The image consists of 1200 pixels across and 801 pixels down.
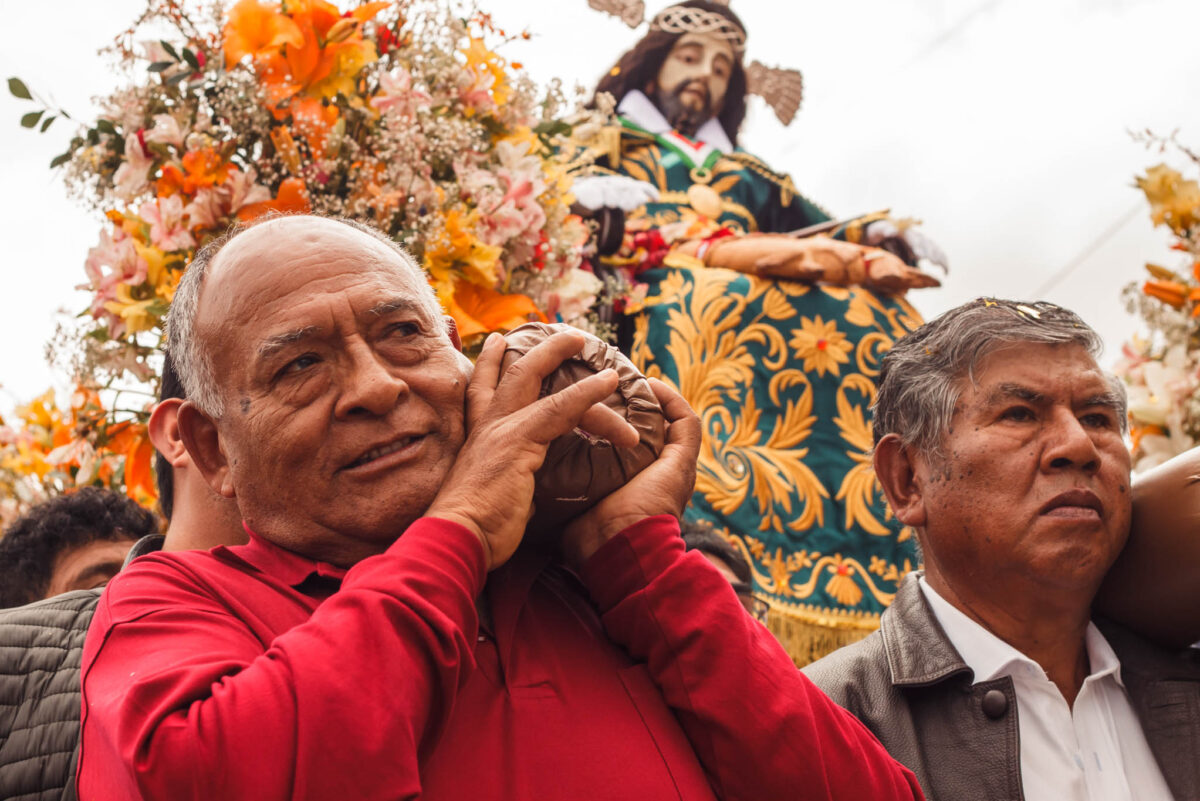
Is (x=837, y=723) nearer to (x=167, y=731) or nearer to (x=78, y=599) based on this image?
(x=167, y=731)

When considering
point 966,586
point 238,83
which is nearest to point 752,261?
point 238,83

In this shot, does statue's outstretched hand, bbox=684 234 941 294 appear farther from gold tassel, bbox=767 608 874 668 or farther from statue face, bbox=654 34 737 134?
statue face, bbox=654 34 737 134

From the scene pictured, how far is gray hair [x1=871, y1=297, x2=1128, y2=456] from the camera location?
74.8 inches

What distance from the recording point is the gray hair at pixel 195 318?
1383 mm

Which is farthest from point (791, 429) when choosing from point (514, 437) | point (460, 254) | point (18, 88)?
point (514, 437)

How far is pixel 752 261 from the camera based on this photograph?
4.11m

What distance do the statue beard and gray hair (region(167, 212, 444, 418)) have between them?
416 centimetres

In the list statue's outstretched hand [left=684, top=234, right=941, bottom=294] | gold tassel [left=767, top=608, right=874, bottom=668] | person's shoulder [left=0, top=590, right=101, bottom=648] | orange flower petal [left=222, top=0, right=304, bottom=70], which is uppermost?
A: orange flower petal [left=222, top=0, right=304, bottom=70]

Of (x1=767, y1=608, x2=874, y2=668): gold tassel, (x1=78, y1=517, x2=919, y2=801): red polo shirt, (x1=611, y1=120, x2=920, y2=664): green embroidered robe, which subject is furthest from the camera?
(x1=611, y1=120, x2=920, y2=664): green embroidered robe

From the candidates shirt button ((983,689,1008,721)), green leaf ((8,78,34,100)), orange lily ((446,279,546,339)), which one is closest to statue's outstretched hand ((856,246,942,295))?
orange lily ((446,279,546,339))

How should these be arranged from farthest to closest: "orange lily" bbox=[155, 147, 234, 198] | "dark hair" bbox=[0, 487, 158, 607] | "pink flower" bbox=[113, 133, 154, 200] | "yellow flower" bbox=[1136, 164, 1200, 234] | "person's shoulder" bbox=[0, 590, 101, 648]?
"yellow flower" bbox=[1136, 164, 1200, 234]
"pink flower" bbox=[113, 133, 154, 200]
"orange lily" bbox=[155, 147, 234, 198]
"dark hair" bbox=[0, 487, 158, 607]
"person's shoulder" bbox=[0, 590, 101, 648]

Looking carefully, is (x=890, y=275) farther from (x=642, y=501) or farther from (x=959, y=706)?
(x=642, y=501)

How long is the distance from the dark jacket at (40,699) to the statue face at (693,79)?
434cm

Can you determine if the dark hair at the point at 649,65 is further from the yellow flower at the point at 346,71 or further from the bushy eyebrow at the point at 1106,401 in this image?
the bushy eyebrow at the point at 1106,401
